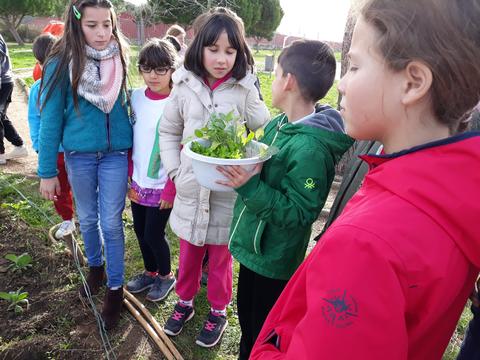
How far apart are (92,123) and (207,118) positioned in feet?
2.48

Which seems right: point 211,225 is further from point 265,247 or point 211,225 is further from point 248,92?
point 248,92

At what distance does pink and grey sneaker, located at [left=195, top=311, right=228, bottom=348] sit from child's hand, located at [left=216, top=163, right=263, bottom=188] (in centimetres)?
138

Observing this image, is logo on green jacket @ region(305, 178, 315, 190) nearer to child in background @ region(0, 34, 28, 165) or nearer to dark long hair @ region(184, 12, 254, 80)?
dark long hair @ region(184, 12, 254, 80)

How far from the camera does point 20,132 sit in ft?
22.6

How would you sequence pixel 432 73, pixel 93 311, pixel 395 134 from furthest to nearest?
pixel 93 311 → pixel 395 134 → pixel 432 73

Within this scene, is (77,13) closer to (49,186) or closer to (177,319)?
(49,186)

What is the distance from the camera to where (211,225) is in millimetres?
2295

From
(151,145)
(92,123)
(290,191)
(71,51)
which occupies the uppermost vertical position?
(71,51)

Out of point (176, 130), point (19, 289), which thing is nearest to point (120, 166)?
point (176, 130)

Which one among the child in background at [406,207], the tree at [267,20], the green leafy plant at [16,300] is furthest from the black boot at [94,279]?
the tree at [267,20]

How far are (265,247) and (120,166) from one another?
1258 millimetres

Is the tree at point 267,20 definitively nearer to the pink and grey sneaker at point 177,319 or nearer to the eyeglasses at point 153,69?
the eyeglasses at point 153,69

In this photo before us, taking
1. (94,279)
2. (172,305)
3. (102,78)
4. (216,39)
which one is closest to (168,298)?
(172,305)

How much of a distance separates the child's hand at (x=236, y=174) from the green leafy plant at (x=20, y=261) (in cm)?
225
